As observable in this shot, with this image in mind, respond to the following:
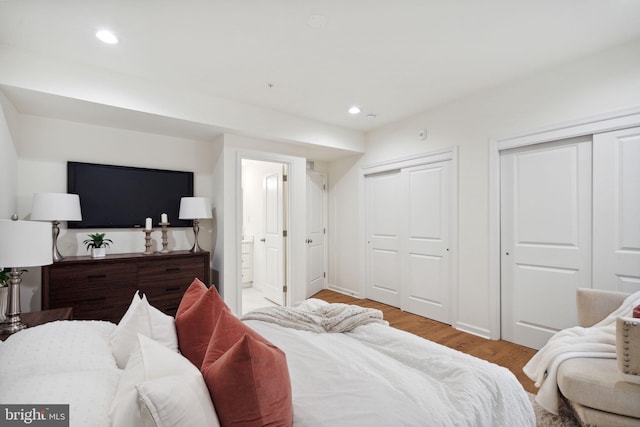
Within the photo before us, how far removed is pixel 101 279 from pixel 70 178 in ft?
3.71

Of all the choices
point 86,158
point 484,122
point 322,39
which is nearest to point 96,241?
point 86,158

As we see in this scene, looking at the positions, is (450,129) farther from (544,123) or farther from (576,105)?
(576,105)

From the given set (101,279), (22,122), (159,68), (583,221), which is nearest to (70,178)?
(22,122)

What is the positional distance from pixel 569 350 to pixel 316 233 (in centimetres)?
381

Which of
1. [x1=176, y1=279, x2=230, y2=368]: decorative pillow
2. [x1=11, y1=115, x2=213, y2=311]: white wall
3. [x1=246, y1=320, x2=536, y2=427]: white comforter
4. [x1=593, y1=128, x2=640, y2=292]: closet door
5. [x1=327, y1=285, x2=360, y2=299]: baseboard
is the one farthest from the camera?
[x1=327, y1=285, x2=360, y2=299]: baseboard

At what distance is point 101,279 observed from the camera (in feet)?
9.50

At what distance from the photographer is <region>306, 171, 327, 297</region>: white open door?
509 centimetres

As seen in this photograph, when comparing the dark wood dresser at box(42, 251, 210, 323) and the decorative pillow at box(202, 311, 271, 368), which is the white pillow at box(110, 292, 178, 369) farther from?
the dark wood dresser at box(42, 251, 210, 323)

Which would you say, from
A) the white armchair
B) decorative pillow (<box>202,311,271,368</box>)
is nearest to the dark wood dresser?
decorative pillow (<box>202,311,271,368</box>)

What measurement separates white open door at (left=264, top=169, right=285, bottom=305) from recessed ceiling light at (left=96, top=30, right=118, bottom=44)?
248 centimetres

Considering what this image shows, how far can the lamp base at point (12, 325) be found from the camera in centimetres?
172

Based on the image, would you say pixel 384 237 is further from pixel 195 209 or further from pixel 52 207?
pixel 52 207

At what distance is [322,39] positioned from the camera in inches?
90.0

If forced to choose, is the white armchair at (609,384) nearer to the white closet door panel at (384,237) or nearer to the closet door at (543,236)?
the closet door at (543,236)
